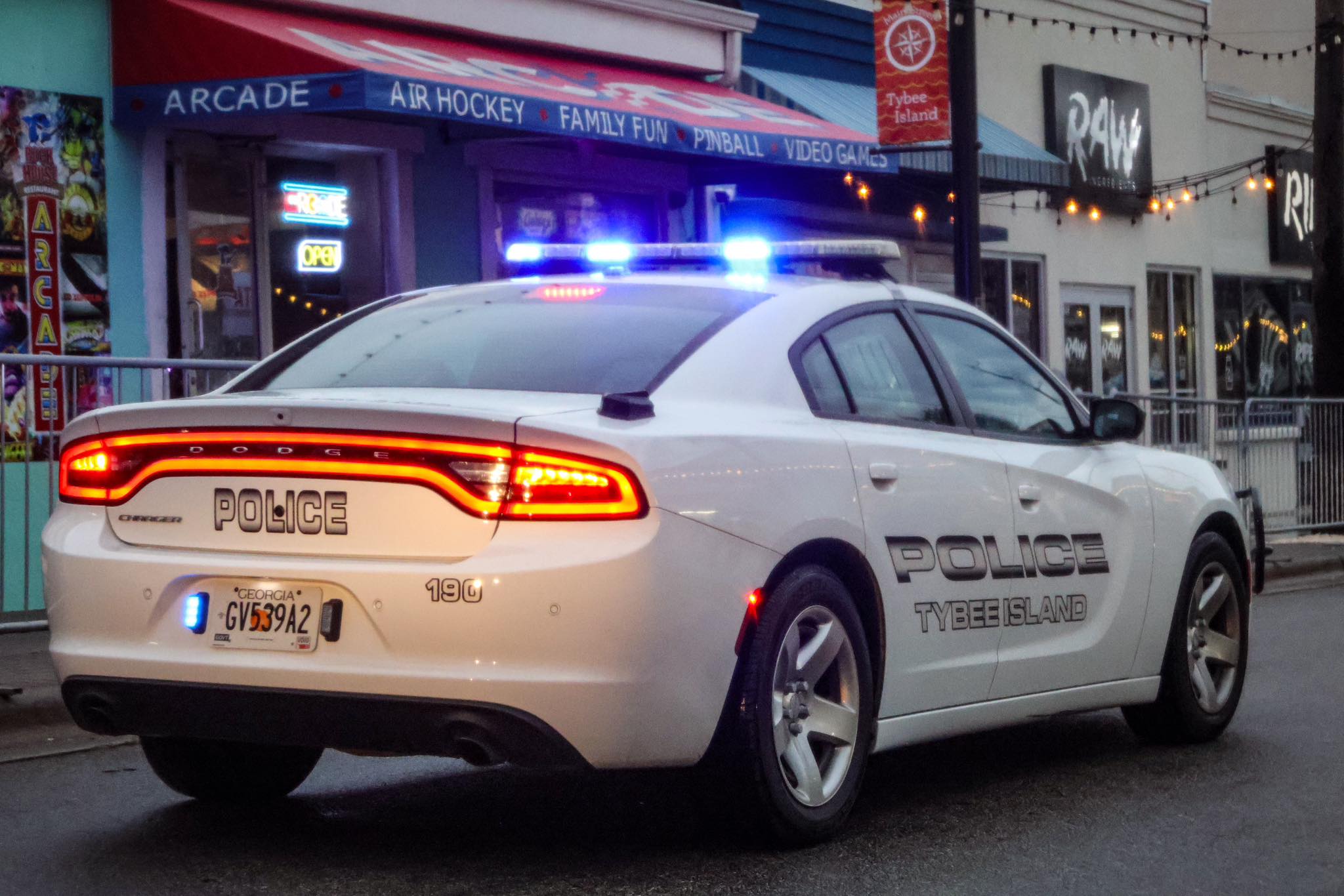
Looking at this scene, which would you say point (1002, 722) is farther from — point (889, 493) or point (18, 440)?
point (18, 440)

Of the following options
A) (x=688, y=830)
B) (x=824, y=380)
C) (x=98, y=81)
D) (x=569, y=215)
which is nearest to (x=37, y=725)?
(x=688, y=830)

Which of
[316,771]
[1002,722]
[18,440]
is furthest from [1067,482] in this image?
[18,440]

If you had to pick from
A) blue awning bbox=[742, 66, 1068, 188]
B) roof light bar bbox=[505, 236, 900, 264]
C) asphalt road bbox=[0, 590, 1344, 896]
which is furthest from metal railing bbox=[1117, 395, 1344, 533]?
roof light bar bbox=[505, 236, 900, 264]

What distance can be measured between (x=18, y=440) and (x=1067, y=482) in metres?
5.02

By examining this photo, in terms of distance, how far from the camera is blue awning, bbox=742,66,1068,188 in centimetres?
1780

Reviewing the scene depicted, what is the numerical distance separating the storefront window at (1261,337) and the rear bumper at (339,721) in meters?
23.7

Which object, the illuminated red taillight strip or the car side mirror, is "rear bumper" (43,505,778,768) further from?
the car side mirror

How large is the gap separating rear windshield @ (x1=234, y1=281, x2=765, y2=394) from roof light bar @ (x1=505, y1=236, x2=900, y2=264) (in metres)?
0.33

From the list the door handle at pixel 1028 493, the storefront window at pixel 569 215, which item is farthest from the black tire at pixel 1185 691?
the storefront window at pixel 569 215

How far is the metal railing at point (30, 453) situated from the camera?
9055mm

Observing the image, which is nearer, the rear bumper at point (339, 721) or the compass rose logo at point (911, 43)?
the rear bumper at point (339, 721)

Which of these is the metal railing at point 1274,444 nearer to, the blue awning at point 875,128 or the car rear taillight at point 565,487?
the blue awning at point 875,128

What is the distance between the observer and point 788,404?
549 centimetres

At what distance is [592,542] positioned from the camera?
4691 millimetres
